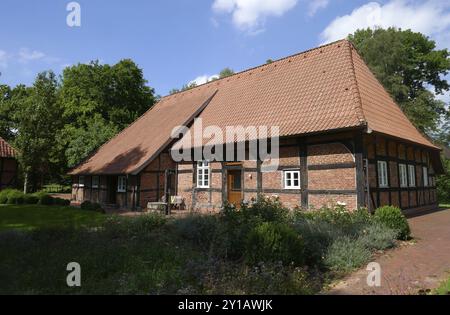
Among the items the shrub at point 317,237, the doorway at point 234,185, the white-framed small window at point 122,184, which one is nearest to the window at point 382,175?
the shrub at point 317,237

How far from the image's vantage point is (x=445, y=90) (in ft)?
120

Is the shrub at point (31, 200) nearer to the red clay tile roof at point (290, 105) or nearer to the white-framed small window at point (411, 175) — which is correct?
the red clay tile roof at point (290, 105)

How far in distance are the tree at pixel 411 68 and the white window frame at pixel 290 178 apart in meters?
21.0

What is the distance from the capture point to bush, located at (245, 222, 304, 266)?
6.41 m

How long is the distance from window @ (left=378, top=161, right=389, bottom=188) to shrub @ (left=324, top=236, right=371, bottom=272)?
20.7ft

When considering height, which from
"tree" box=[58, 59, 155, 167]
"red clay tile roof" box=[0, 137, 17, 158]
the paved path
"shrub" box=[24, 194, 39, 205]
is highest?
"tree" box=[58, 59, 155, 167]

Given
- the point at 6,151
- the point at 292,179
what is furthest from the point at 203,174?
the point at 6,151

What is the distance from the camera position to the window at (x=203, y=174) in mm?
17139

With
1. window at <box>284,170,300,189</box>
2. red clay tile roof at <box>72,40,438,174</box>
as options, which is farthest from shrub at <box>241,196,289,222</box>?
red clay tile roof at <box>72,40,438,174</box>

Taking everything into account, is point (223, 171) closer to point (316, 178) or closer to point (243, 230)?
point (316, 178)

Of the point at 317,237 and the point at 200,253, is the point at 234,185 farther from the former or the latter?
the point at 200,253

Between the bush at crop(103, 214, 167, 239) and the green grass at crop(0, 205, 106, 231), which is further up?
the bush at crop(103, 214, 167, 239)

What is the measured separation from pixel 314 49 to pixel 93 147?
18.0m

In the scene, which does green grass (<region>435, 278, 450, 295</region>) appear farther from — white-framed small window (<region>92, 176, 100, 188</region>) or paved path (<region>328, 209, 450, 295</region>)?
white-framed small window (<region>92, 176, 100, 188</region>)
